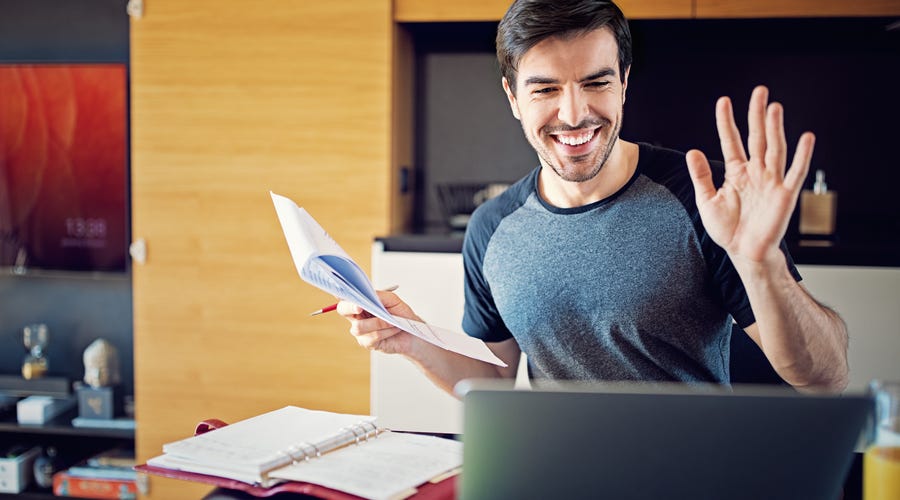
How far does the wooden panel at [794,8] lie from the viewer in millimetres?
2486

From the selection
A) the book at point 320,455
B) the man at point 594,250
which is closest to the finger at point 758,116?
the man at point 594,250

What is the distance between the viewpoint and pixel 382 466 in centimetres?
102

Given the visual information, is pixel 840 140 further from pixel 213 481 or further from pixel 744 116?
pixel 213 481

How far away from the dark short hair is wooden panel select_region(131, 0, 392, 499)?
1.13 metres

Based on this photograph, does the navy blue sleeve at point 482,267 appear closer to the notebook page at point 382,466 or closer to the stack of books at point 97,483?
the notebook page at point 382,466

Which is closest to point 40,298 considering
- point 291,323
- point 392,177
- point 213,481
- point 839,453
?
point 291,323

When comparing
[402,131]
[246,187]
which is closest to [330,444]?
[246,187]

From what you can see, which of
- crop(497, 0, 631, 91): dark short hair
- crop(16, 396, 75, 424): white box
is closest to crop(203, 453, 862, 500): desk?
crop(497, 0, 631, 91): dark short hair

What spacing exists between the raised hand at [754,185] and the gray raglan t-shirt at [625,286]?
0.29m

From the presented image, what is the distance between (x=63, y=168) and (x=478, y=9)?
1573 millimetres

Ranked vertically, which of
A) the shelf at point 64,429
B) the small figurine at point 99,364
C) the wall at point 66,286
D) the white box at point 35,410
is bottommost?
the shelf at point 64,429

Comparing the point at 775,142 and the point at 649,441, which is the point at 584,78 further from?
the point at 649,441

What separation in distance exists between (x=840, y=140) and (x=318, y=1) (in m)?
1.79

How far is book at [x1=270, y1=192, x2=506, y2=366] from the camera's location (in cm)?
114
